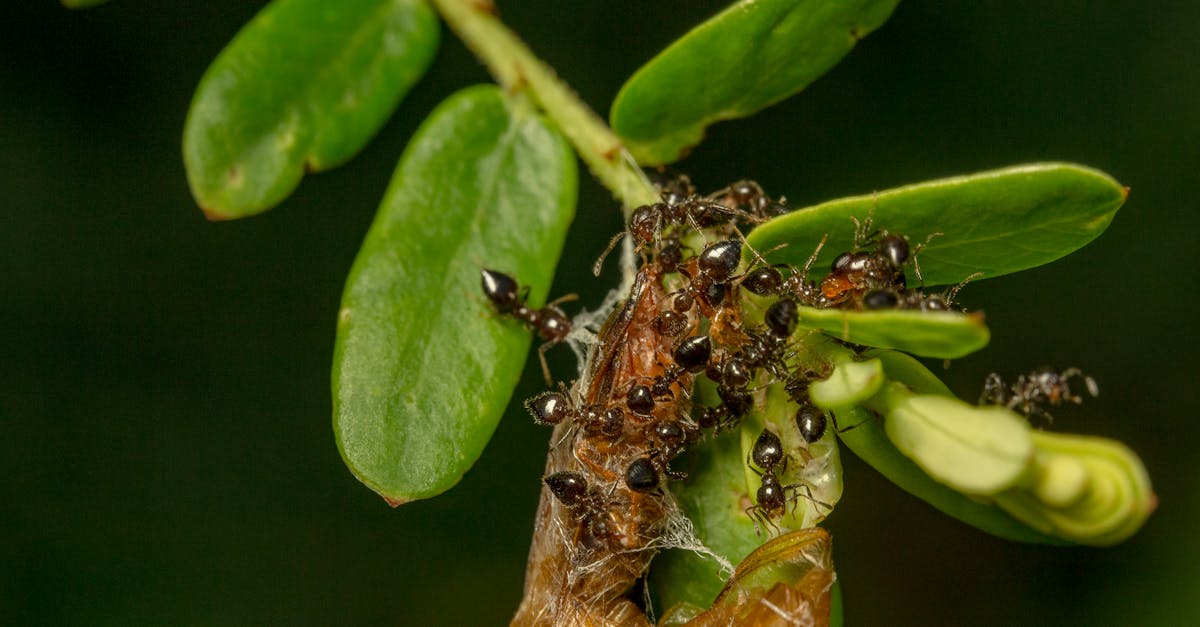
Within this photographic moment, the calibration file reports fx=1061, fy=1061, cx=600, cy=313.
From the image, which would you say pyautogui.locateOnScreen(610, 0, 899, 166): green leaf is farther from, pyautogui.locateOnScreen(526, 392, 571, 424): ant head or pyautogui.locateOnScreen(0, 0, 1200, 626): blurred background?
pyautogui.locateOnScreen(0, 0, 1200, 626): blurred background

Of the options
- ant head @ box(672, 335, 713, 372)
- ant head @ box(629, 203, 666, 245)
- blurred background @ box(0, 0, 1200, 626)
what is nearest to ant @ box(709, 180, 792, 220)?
ant head @ box(629, 203, 666, 245)

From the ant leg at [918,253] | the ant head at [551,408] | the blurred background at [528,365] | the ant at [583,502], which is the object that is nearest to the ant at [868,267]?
the ant leg at [918,253]

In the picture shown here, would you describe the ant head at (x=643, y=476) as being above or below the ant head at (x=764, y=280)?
below

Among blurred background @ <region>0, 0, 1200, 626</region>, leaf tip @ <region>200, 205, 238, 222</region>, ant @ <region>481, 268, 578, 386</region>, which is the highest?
leaf tip @ <region>200, 205, 238, 222</region>

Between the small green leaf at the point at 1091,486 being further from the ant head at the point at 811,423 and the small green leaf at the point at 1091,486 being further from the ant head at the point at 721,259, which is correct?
the ant head at the point at 721,259

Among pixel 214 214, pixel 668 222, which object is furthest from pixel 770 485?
pixel 214 214

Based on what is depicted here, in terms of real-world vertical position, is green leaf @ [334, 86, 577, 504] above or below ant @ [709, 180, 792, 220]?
above
